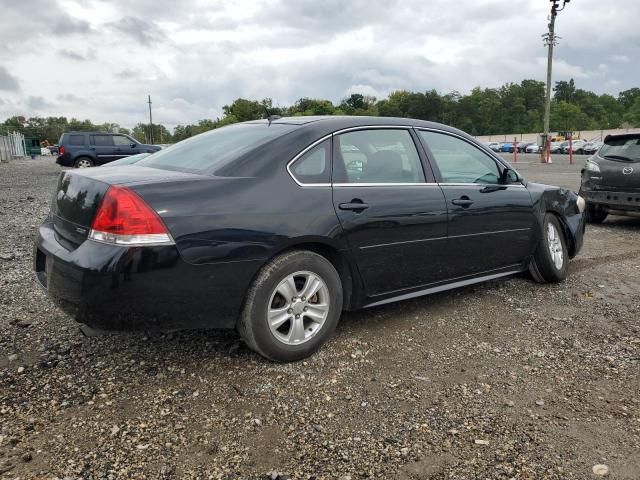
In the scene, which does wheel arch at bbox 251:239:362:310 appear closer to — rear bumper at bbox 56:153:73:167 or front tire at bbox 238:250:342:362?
front tire at bbox 238:250:342:362

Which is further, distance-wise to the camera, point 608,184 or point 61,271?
point 608,184

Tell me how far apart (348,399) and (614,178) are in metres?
6.76

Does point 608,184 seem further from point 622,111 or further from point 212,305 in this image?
point 622,111

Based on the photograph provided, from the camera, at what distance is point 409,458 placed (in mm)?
2396

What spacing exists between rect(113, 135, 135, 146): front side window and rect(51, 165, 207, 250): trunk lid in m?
19.3

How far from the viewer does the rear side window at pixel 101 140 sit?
21.0 meters

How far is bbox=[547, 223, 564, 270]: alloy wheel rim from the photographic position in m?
4.94

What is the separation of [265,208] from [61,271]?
115cm

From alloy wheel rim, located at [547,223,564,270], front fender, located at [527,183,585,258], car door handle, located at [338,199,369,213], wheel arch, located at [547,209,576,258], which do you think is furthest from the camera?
wheel arch, located at [547,209,576,258]

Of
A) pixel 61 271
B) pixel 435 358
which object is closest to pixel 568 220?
pixel 435 358

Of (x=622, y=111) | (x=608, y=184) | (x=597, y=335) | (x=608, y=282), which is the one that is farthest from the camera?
(x=622, y=111)

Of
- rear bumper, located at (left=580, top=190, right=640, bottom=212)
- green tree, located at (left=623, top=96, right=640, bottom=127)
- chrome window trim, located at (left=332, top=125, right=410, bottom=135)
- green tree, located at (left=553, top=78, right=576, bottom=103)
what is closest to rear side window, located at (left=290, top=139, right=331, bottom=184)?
chrome window trim, located at (left=332, top=125, right=410, bottom=135)

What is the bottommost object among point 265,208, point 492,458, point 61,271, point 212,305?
point 492,458

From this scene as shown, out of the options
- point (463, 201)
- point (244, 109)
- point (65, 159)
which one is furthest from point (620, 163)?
point (244, 109)
